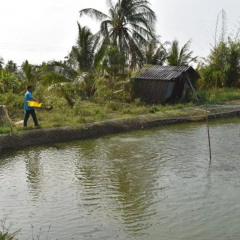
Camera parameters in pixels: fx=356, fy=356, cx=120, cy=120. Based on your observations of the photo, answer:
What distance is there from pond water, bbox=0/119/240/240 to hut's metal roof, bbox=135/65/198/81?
18.5ft

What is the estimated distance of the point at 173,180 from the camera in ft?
22.0

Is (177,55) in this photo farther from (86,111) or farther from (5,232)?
(5,232)

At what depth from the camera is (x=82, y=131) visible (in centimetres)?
1064

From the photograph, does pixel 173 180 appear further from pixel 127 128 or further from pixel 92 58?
pixel 92 58

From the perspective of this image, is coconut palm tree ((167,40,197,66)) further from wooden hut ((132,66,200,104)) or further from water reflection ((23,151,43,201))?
water reflection ((23,151,43,201))

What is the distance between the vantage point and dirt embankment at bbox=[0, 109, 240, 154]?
9.52m

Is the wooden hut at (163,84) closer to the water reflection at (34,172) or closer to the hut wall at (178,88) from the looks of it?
the hut wall at (178,88)

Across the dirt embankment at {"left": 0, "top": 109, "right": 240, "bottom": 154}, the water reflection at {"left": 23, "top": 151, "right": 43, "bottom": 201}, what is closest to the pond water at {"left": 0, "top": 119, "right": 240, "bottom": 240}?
the water reflection at {"left": 23, "top": 151, "right": 43, "bottom": 201}

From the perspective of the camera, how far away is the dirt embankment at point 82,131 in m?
9.52

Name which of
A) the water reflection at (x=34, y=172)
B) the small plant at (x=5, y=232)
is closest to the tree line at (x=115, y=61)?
the water reflection at (x=34, y=172)

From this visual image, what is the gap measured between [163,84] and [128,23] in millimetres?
5175

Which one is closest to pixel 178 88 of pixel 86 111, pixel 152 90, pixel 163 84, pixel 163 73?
pixel 163 84

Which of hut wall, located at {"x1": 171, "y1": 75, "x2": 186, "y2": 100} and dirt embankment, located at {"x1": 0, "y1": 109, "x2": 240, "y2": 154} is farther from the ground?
hut wall, located at {"x1": 171, "y1": 75, "x2": 186, "y2": 100}

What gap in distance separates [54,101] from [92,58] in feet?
10.9
